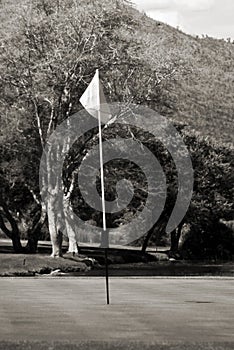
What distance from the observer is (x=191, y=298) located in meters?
20.1

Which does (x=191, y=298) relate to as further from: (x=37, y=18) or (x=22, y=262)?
(x=37, y=18)

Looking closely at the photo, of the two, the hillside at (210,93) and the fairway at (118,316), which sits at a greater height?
the hillside at (210,93)

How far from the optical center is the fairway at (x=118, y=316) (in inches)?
495

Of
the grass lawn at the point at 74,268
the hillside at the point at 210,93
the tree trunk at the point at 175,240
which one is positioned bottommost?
the grass lawn at the point at 74,268

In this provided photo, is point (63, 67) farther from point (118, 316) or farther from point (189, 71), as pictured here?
point (118, 316)

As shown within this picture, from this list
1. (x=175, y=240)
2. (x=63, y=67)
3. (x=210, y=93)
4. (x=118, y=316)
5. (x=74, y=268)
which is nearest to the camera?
(x=118, y=316)

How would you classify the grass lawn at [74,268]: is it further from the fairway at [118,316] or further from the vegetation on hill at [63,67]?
the fairway at [118,316]

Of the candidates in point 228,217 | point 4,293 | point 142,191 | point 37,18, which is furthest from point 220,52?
point 4,293

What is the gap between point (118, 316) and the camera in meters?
15.1

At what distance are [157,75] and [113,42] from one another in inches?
132

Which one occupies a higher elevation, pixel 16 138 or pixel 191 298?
pixel 16 138

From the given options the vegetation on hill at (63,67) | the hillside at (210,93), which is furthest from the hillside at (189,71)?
the vegetation on hill at (63,67)

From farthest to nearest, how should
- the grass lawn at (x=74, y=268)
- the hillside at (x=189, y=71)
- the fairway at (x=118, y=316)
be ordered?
1. the hillside at (x=189, y=71)
2. the grass lawn at (x=74, y=268)
3. the fairway at (x=118, y=316)

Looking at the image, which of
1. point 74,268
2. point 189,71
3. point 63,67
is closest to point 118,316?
point 74,268
